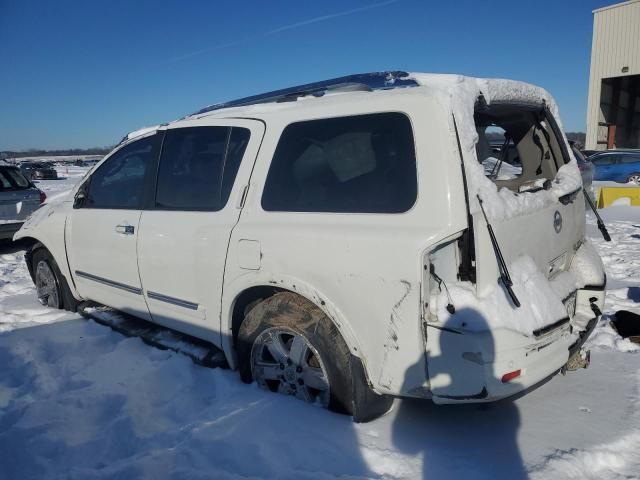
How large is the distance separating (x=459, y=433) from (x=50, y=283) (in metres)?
4.11

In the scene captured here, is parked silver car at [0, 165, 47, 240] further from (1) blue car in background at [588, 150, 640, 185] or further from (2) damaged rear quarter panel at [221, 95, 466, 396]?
(1) blue car in background at [588, 150, 640, 185]

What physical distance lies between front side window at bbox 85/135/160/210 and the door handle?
0.15 meters

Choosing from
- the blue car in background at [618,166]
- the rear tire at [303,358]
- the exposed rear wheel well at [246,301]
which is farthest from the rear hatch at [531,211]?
the blue car in background at [618,166]

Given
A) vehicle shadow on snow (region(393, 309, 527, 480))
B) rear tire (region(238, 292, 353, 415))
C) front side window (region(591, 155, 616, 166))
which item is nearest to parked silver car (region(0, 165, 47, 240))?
rear tire (region(238, 292, 353, 415))

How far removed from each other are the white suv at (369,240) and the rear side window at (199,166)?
14 millimetres

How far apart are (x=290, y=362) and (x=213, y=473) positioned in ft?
2.40

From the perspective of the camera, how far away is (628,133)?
1371 inches

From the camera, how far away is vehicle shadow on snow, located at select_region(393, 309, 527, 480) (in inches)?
86.6

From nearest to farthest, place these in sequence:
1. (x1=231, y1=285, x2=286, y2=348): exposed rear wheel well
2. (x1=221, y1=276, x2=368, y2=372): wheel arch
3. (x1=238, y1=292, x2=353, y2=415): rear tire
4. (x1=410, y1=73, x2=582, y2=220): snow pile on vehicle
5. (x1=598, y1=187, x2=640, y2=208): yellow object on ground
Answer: (x1=410, y1=73, x2=582, y2=220): snow pile on vehicle
(x1=221, y1=276, x2=368, y2=372): wheel arch
(x1=238, y1=292, x2=353, y2=415): rear tire
(x1=231, y1=285, x2=286, y2=348): exposed rear wheel well
(x1=598, y1=187, x2=640, y2=208): yellow object on ground

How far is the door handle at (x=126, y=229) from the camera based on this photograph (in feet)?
11.7

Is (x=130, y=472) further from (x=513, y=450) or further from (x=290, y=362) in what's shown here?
(x=513, y=450)

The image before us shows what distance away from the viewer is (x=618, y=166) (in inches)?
736

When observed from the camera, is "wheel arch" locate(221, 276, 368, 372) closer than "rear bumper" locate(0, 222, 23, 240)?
Yes

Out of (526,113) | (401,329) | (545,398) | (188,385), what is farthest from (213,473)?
(526,113)
